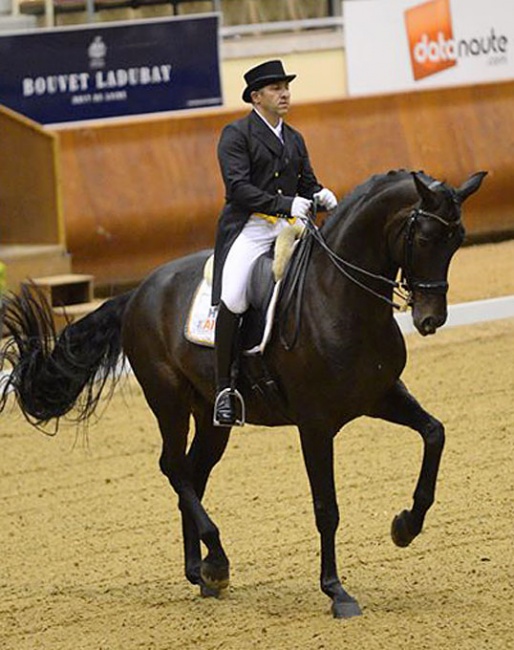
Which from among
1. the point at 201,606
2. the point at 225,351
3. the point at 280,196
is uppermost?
the point at 280,196

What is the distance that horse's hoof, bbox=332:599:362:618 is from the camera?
6.74 metres

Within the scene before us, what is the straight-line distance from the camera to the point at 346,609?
6.74 metres

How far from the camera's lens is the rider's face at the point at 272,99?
703 cm

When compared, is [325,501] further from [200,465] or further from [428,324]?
[200,465]

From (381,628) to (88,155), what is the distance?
9.71 meters

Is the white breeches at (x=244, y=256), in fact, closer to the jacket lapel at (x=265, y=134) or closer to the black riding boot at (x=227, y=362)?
the black riding boot at (x=227, y=362)

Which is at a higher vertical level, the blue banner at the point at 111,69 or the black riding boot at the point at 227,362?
the blue banner at the point at 111,69

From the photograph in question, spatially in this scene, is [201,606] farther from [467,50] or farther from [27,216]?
[467,50]

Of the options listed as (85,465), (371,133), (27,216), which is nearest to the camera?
(85,465)

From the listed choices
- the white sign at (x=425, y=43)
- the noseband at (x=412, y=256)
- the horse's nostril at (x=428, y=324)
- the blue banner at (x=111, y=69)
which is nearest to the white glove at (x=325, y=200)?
the noseband at (x=412, y=256)

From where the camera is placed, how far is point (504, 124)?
17.4m

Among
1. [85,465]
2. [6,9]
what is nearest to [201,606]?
[85,465]

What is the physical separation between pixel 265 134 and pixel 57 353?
5.93 ft

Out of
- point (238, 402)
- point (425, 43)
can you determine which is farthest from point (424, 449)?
point (425, 43)
